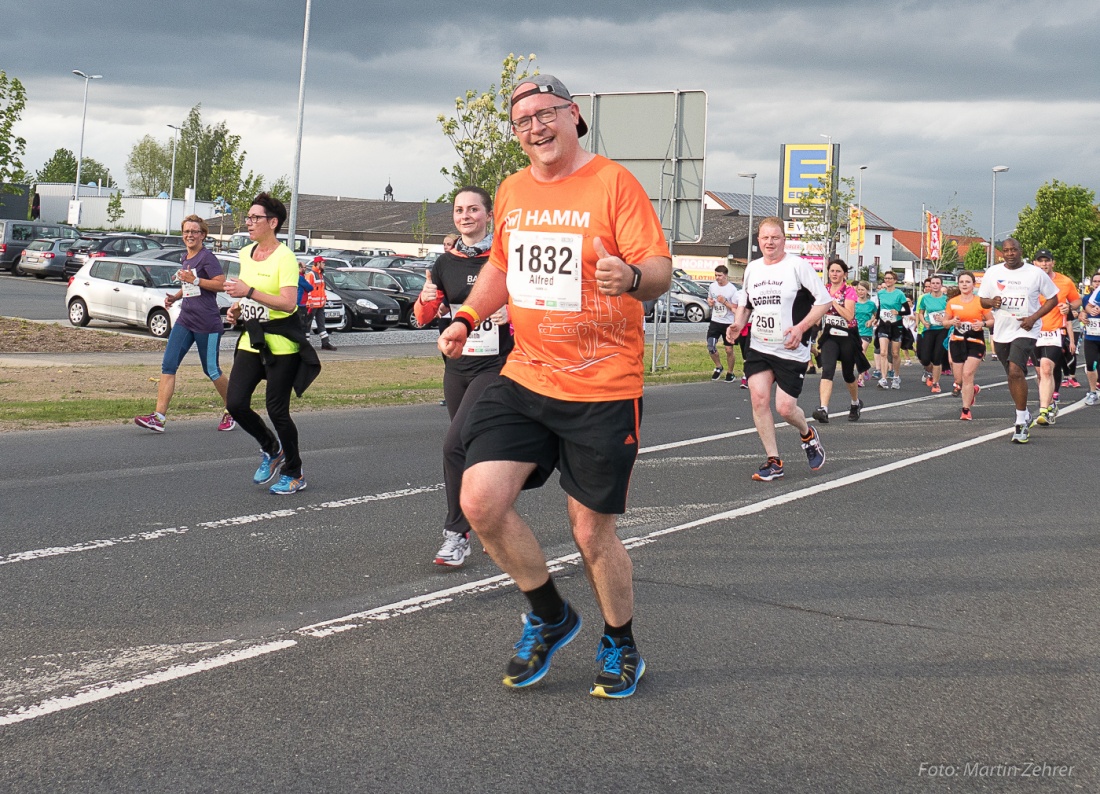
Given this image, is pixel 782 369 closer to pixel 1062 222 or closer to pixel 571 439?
pixel 571 439

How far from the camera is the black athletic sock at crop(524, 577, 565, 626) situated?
4464 millimetres

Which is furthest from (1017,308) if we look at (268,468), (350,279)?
(350,279)

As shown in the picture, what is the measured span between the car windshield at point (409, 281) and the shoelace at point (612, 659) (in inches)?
1143

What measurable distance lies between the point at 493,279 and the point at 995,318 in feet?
31.5

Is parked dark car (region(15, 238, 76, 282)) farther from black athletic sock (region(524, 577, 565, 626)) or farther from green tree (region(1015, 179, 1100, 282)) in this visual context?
green tree (region(1015, 179, 1100, 282))

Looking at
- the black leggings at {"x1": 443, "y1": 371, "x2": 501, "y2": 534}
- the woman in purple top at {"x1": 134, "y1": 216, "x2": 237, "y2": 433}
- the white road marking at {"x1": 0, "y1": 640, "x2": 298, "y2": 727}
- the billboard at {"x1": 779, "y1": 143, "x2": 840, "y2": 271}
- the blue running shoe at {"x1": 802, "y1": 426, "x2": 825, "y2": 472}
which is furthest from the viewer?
the billboard at {"x1": 779, "y1": 143, "x2": 840, "y2": 271}

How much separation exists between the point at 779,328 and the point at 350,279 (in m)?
23.4

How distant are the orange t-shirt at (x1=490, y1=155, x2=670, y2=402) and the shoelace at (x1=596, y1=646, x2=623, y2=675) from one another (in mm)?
886

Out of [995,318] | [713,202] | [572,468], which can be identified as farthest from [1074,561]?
[713,202]

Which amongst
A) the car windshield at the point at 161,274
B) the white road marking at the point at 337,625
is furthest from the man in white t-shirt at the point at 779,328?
the car windshield at the point at 161,274

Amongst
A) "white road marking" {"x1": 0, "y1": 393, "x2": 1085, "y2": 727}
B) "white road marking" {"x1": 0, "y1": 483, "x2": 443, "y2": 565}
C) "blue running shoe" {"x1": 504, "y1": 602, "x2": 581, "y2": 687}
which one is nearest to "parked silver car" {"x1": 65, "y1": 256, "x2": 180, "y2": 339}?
"white road marking" {"x1": 0, "y1": 483, "x2": 443, "y2": 565}

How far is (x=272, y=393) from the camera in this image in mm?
8266

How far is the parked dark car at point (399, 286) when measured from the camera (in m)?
32.3

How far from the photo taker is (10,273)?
48.9m
